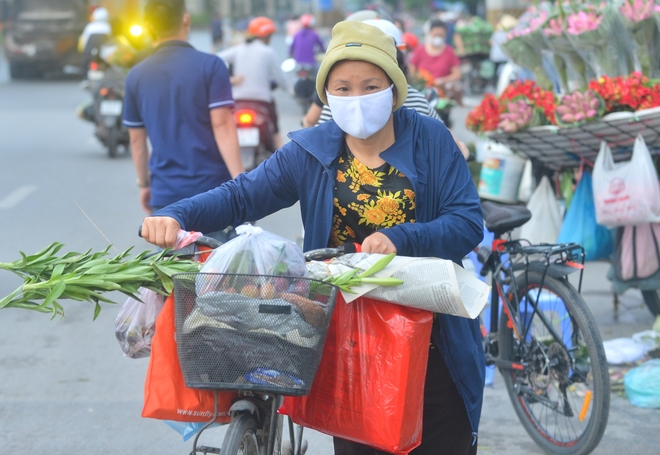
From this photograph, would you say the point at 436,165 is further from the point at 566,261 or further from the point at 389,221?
the point at 566,261

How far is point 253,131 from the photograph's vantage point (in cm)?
929

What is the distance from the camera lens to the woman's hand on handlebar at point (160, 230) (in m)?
2.45

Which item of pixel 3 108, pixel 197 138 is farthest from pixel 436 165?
pixel 3 108

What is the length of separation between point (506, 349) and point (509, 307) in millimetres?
212

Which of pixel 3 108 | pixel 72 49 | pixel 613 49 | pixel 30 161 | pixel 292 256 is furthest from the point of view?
pixel 72 49

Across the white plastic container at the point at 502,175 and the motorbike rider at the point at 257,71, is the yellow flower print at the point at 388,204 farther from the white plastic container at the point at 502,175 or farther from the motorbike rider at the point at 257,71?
the motorbike rider at the point at 257,71

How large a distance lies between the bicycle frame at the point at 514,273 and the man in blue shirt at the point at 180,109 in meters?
1.34

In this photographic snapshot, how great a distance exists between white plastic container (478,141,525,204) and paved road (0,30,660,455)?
96 centimetres

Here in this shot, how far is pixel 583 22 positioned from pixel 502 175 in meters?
1.26

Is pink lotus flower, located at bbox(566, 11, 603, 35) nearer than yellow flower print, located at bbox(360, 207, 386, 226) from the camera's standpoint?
No

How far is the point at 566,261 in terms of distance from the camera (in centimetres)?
397

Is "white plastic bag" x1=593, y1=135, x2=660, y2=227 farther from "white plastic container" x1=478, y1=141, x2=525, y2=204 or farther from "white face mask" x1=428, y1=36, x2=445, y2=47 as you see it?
"white face mask" x1=428, y1=36, x2=445, y2=47

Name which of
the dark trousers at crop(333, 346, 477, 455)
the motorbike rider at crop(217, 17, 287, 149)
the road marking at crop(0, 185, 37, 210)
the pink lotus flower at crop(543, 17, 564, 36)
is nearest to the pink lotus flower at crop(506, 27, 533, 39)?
the pink lotus flower at crop(543, 17, 564, 36)

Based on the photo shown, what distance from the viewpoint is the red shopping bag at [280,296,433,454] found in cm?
232
